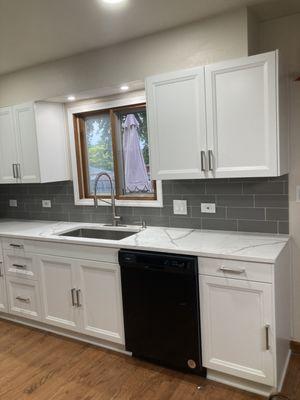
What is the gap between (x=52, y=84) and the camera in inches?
121

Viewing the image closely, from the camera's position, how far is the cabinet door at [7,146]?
337cm

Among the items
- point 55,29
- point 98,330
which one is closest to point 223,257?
point 98,330

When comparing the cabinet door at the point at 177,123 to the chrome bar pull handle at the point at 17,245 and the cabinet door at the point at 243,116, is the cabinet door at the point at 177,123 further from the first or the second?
the chrome bar pull handle at the point at 17,245

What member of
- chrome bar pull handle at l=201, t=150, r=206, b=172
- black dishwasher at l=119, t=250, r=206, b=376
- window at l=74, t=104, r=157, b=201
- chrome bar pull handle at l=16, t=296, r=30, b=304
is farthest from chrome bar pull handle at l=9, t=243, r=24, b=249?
chrome bar pull handle at l=201, t=150, r=206, b=172

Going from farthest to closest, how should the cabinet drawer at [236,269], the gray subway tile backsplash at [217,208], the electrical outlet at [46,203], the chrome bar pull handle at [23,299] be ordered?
the electrical outlet at [46,203] → the chrome bar pull handle at [23,299] → the gray subway tile backsplash at [217,208] → the cabinet drawer at [236,269]

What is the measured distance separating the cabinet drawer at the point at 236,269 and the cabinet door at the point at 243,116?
0.58 metres

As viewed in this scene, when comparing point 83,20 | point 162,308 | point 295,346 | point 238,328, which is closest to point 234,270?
point 238,328

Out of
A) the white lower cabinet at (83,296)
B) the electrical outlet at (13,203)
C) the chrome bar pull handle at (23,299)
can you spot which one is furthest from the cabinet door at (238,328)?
the electrical outlet at (13,203)

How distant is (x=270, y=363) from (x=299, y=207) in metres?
1.07

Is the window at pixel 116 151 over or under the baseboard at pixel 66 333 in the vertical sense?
over

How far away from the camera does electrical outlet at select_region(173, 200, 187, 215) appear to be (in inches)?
112

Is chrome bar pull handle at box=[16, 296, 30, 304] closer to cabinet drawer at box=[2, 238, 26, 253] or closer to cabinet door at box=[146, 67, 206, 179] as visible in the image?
cabinet drawer at box=[2, 238, 26, 253]

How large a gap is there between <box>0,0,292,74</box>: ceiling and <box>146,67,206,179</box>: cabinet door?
1.22 ft

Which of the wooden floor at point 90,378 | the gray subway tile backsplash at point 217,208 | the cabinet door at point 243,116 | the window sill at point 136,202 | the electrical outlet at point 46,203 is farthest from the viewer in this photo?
the electrical outlet at point 46,203
